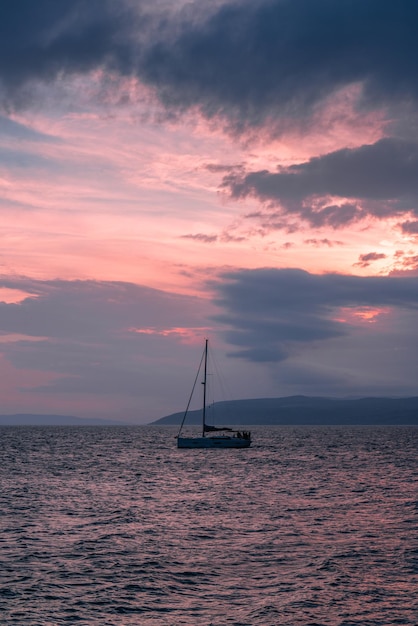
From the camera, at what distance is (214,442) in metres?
134

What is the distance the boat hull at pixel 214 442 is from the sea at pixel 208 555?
206 ft

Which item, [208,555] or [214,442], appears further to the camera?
[214,442]

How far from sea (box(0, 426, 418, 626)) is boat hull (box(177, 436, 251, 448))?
2467 inches

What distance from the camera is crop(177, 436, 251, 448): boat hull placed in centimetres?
13400

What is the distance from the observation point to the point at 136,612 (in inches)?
1007

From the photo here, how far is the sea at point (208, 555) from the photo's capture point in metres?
25.8

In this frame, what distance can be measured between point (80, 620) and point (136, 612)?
2.25 m

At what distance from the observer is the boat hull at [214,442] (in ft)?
440

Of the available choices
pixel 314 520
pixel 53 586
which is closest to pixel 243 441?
pixel 314 520

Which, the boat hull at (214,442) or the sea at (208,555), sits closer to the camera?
the sea at (208,555)

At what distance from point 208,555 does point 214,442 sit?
99431mm

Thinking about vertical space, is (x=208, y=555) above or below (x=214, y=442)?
above

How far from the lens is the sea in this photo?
25.8 m

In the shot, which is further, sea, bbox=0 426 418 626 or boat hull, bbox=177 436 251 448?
boat hull, bbox=177 436 251 448
